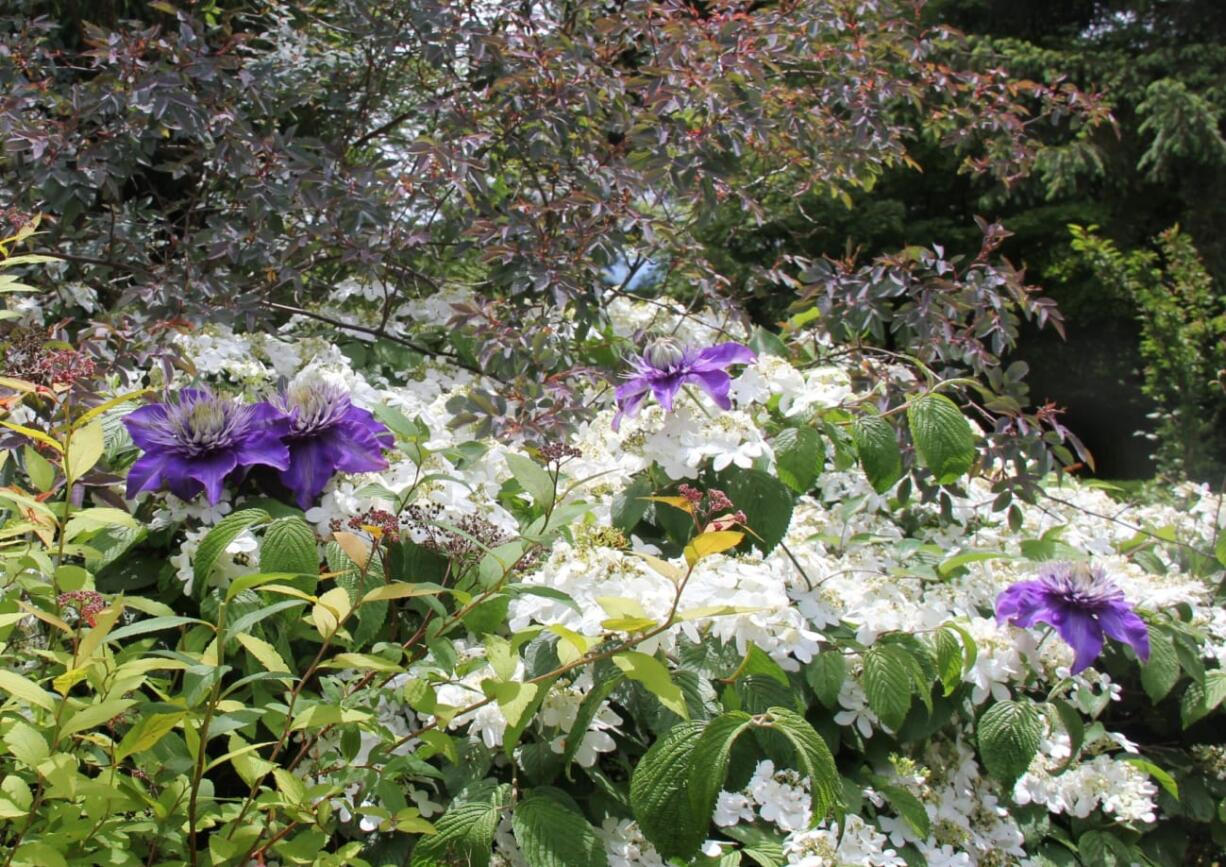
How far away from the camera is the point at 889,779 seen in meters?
1.48

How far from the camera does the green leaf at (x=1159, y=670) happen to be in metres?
1.68

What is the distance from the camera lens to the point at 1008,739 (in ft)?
4.89

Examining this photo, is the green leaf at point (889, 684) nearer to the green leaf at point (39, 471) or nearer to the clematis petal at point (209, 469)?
the clematis petal at point (209, 469)

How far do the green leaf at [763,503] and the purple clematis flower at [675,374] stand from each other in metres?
0.11

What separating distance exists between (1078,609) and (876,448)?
381mm

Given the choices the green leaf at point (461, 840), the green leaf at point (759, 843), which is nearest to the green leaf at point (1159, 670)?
the green leaf at point (759, 843)

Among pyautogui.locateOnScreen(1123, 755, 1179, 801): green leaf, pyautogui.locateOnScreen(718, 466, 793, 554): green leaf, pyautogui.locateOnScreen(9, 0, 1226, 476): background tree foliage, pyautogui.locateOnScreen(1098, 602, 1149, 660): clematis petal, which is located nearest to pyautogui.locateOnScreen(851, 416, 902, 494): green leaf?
pyautogui.locateOnScreen(718, 466, 793, 554): green leaf

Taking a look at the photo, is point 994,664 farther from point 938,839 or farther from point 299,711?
point 299,711

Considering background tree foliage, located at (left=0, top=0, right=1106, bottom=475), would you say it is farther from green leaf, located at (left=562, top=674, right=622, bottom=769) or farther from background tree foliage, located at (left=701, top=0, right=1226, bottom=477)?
background tree foliage, located at (left=701, top=0, right=1226, bottom=477)

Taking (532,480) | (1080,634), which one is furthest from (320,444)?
(1080,634)

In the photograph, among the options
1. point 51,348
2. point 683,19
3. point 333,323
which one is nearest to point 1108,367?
point 683,19

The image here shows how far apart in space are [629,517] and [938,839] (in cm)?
64

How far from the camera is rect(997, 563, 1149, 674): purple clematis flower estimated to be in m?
1.55

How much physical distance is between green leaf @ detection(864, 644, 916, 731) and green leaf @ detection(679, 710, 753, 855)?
0.41 metres
